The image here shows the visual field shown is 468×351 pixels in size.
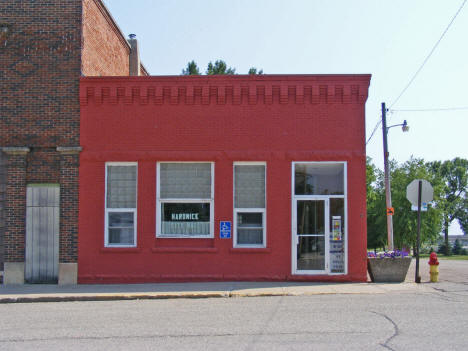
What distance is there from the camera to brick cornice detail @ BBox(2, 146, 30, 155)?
14086 mm

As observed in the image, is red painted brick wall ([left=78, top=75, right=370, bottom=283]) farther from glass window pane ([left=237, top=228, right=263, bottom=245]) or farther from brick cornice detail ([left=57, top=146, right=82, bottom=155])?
glass window pane ([left=237, top=228, right=263, bottom=245])

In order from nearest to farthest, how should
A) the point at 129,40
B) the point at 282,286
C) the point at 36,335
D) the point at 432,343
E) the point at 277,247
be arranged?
the point at 432,343
the point at 36,335
the point at 282,286
the point at 277,247
the point at 129,40

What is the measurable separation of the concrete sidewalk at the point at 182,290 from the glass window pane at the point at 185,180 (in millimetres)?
2319

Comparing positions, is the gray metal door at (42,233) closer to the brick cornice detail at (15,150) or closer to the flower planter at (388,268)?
the brick cornice detail at (15,150)

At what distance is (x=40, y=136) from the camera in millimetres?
14281

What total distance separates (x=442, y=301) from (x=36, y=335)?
752 centimetres

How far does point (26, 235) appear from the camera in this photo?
14.2 meters

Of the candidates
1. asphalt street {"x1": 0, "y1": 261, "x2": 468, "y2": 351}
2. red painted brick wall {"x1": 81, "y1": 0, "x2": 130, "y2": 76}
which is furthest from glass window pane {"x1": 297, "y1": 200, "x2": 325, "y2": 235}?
red painted brick wall {"x1": 81, "y1": 0, "x2": 130, "y2": 76}

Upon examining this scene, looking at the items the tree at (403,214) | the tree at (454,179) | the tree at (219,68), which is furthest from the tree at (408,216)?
the tree at (454,179)

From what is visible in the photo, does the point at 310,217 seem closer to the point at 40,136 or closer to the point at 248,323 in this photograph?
the point at 248,323

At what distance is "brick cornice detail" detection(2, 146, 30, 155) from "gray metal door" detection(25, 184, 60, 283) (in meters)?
0.90

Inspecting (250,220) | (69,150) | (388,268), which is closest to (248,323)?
(250,220)

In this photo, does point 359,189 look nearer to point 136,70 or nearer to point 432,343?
point 432,343

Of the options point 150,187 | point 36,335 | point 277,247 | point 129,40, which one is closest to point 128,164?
point 150,187
